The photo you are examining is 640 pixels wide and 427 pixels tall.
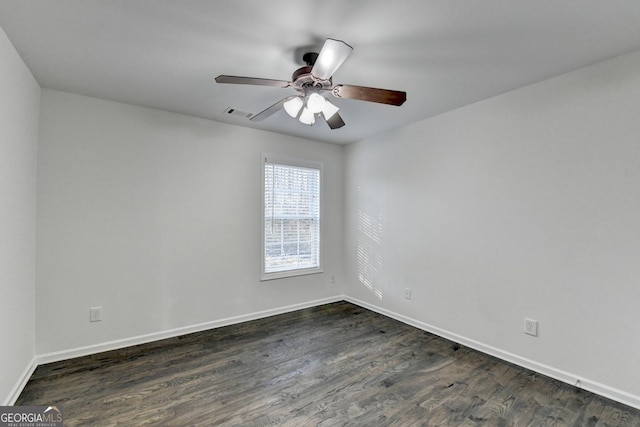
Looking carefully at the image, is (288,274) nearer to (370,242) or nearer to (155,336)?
(370,242)

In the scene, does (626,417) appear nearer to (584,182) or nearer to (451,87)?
(584,182)

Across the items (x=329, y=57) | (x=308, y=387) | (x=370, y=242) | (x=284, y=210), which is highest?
(x=329, y=57)

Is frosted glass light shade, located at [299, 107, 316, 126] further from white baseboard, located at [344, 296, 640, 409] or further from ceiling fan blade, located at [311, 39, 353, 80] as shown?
white baseboard, located at [344, 296, 640, 409]

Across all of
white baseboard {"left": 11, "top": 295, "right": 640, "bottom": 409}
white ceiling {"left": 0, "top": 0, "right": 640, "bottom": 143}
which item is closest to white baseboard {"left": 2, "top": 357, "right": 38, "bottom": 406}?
white baseboard {"left": 11, "top": 295, "right": 640, "bottom": 409}

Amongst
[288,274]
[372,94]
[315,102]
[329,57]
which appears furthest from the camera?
[288,274]

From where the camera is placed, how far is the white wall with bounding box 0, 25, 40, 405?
1.93 meters

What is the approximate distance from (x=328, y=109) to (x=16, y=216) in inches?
92.5

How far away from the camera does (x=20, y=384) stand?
2217 mm

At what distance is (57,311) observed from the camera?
2.72 m

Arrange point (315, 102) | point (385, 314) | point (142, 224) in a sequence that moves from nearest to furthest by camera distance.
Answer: point (315, 102) < point (142, 224) < point (385, 314)

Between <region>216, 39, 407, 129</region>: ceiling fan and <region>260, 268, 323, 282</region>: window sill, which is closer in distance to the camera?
<region>216, 39, 407, 129</region>: ceiling fan

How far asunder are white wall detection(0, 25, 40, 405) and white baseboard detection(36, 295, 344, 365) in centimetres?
20

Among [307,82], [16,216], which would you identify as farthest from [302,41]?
[16,216]

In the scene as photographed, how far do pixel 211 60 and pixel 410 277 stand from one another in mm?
3028
